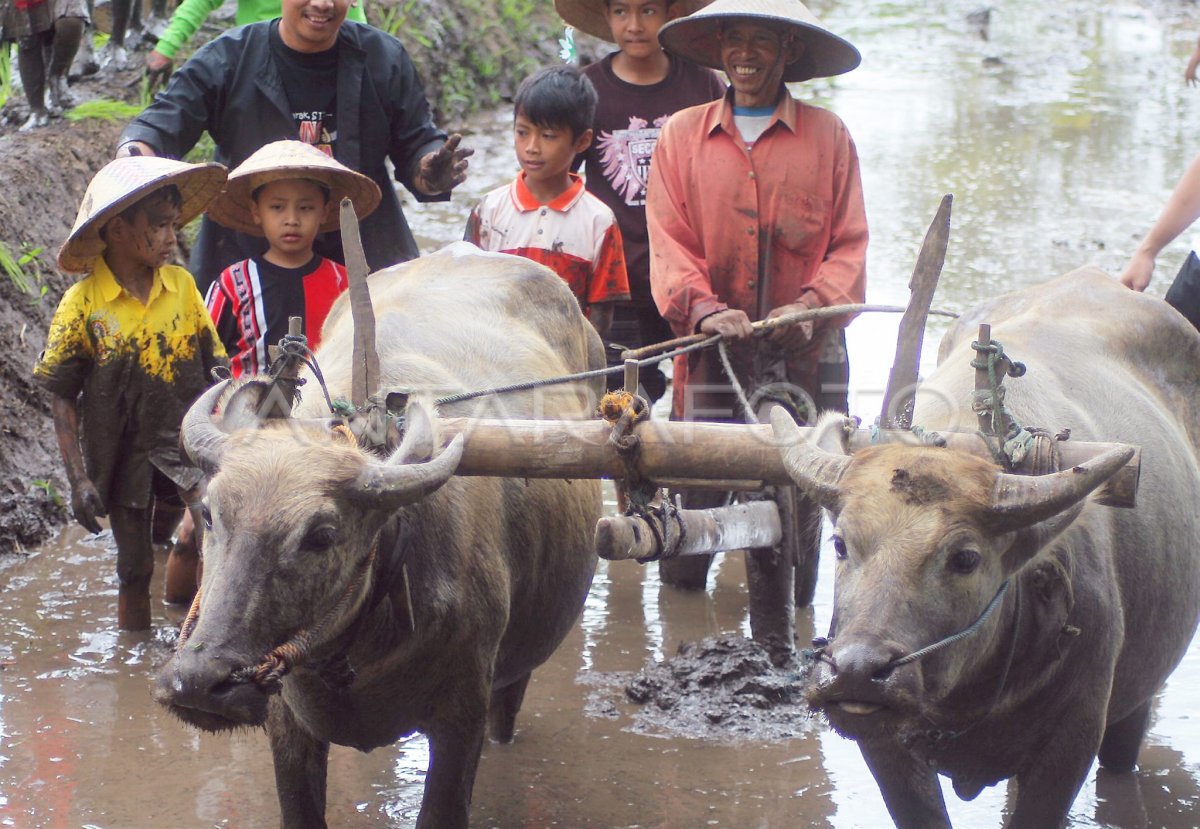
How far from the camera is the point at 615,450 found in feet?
11.6

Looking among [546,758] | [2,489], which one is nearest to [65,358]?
[2,489]

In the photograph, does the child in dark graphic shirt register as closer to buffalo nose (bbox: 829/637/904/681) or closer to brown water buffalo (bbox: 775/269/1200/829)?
brown water buffalo (bbox: 775/269/1200/829)

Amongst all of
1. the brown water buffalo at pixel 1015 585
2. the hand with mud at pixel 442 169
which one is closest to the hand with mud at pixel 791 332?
the brown water buffalo at pixel 1015 585

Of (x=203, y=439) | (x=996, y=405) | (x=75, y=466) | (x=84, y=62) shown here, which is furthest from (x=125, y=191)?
(x=84, y=62)

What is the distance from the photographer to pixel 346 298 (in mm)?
4723

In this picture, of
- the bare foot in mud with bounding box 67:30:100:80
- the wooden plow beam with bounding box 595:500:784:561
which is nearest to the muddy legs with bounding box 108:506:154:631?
the wooden plow beam with bounding box 595:500:784:561

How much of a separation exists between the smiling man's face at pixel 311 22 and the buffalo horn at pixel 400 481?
2.81m

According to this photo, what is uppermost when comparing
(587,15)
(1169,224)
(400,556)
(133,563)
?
(587,15)

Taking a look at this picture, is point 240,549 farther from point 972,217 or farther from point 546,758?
point 972,217

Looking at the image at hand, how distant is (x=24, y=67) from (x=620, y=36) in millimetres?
3470

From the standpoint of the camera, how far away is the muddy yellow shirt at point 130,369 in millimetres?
4969

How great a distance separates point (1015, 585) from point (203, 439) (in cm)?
183

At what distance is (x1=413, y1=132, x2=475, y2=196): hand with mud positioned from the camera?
5.41 meters

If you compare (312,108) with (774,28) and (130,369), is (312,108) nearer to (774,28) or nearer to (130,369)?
(130,369)
